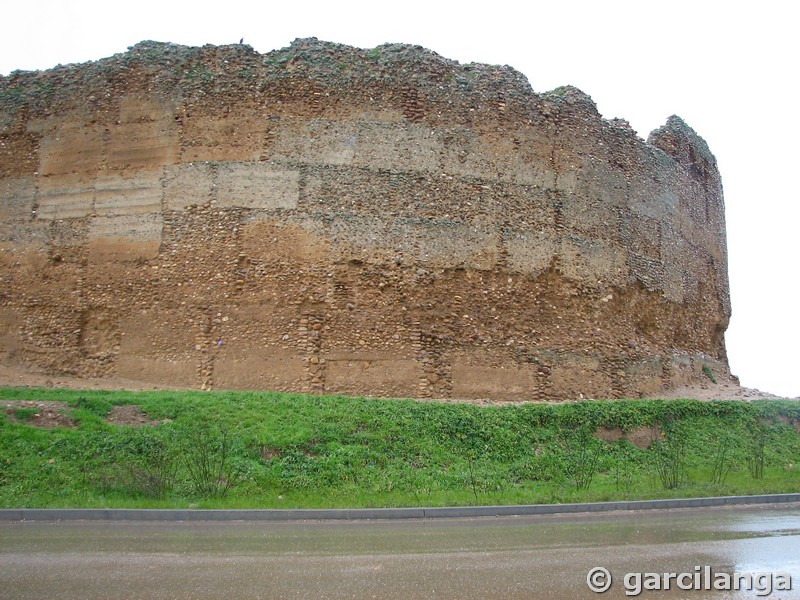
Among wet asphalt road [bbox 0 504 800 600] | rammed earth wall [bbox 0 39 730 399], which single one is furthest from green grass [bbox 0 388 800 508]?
rammed earth wall [bbox 0 39 730 399]

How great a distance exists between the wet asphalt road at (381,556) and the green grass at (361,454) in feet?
4.64

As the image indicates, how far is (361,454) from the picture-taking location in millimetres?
12086

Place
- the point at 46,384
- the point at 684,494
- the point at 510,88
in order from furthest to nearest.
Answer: the point at 510,88, the point at 46,384, the point at 684,494

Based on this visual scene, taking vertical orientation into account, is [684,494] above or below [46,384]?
below

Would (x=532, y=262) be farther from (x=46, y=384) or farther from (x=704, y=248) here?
(x=46, y=384)

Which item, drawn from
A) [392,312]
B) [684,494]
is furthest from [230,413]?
[684,494]

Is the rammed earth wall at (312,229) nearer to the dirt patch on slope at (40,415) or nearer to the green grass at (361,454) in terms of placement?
the green grass at (361,454)

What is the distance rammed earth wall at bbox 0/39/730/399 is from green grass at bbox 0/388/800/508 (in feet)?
6.92

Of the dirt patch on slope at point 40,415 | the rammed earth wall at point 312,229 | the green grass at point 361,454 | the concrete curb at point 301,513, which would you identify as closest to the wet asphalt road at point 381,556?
the concrete curb at point 301,513

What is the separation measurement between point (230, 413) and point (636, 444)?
24.4 ft

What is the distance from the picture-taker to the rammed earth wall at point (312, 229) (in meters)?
16.6

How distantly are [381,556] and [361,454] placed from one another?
5.51 meters

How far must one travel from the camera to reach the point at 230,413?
43.5 feet

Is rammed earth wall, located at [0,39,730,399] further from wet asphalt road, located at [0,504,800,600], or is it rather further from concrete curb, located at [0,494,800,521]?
wet asphalt road, located at [0,504,800,600]
